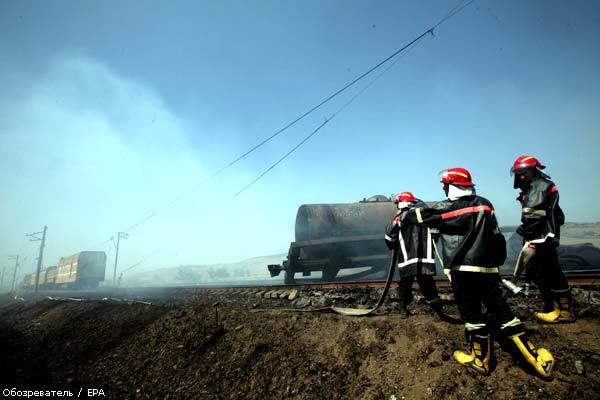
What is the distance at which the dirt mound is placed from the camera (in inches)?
87.7

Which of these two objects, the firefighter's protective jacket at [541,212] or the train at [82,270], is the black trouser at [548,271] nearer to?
the firefighter's protective jacket at [541,212]

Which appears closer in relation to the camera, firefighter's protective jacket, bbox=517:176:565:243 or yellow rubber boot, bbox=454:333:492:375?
yellow rubber boot, bbox=454:333:492:375

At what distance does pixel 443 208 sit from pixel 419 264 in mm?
1367

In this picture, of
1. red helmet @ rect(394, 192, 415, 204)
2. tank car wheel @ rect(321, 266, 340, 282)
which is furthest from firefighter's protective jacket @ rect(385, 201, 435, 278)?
tank car wheel @ rect(321, 266, 340, 282)

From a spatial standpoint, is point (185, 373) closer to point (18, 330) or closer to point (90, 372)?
point (90, 372)

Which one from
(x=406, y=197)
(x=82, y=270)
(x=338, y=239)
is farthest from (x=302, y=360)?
(x=82, y=270)

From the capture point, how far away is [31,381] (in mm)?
3797

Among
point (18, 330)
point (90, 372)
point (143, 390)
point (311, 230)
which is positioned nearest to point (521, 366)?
point (143, 390)

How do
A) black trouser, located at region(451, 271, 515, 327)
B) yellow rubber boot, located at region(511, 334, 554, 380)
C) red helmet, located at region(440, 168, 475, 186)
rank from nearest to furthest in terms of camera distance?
yellow rubber boot, located at region(511, 334, 554, 380)
black trouser, located at region(451, 271, 515, 327)
red helmet, located at region(440, 168, 475, 186)

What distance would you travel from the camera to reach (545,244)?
2.85 metres

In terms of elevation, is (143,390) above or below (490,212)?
below

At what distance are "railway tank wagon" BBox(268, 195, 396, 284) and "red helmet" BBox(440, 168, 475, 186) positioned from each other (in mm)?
5256

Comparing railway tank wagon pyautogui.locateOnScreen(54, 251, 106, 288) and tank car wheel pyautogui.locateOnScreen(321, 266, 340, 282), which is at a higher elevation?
railway tank wagon pyautogui.locateOnScreen(54, 251, 106, 288)

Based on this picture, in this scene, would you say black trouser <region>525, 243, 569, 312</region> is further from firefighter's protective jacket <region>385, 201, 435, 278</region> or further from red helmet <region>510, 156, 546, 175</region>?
firefighter's protective jacket <region>385, 201, 435, 278</region>
